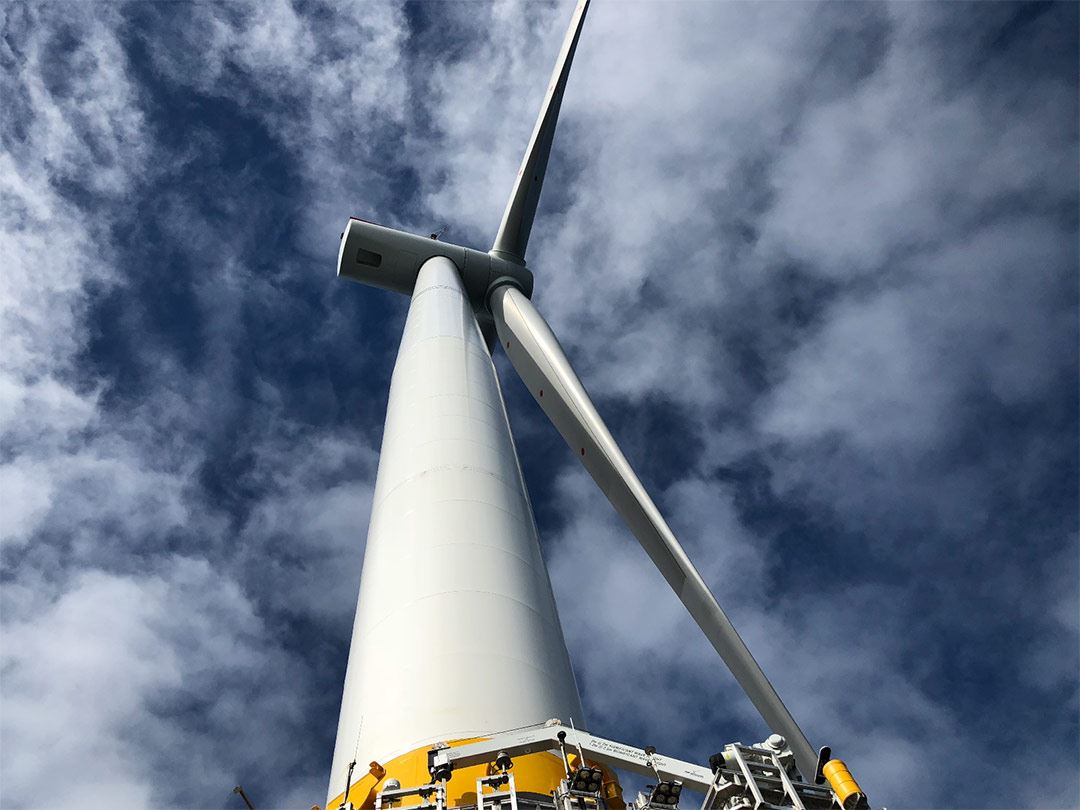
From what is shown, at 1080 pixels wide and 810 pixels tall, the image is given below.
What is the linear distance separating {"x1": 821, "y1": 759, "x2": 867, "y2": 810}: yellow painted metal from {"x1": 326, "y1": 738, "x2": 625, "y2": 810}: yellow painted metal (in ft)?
10.7

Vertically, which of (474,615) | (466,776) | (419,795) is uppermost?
(474,615)

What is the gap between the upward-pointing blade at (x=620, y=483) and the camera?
56.9 ft

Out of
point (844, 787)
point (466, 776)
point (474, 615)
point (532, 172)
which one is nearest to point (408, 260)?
point (532, 172)

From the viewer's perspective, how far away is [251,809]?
12.8m

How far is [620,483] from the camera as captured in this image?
23.1 meters

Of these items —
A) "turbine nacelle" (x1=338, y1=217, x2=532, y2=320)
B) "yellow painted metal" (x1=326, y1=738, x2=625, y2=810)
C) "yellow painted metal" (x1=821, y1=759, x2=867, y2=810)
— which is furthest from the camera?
"turbine nacelle" (x1=338, y1=217, x2=532, y2=320)

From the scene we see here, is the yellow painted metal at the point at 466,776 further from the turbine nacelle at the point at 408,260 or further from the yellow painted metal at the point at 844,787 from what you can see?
the turbine nacelle at the point at 408,260

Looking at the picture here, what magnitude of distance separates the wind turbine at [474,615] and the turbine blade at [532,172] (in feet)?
38.1

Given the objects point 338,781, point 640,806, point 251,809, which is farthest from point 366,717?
point 640,806

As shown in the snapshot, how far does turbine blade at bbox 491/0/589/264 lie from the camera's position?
128 feet

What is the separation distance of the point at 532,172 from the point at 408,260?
282 inches

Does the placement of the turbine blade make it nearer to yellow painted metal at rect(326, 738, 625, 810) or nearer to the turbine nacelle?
the turbine nacelle

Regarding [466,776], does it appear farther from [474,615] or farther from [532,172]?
[532,172]

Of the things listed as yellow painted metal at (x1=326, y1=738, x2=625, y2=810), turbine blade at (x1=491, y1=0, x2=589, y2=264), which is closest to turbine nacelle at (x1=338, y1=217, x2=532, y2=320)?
turbine blade at (x1=491, y1=0, x2=589, y2=264)
